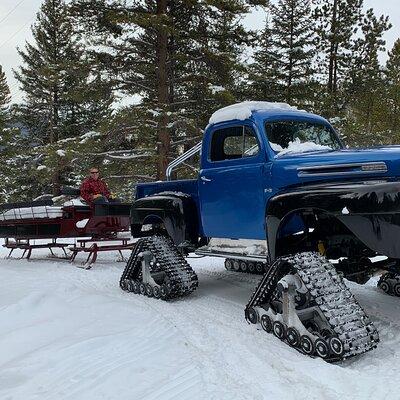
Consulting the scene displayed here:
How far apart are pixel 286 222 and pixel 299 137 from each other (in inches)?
56.2

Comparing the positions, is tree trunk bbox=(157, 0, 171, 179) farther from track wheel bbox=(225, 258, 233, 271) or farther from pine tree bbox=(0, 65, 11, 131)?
pine tree bbox=(0, 65, 11, 131)

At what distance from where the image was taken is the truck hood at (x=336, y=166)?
4.26 meters

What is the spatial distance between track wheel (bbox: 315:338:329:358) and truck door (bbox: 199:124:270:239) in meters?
1.65

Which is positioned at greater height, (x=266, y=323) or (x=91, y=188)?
(x=91, y=188)

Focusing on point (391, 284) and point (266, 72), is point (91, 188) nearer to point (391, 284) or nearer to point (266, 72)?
point (391, 284)

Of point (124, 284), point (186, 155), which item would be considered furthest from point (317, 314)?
point (186, 155)

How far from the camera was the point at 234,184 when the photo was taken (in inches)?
221

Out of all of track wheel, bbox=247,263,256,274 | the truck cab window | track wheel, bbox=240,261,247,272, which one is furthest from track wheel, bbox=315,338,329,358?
track wheel, bbox=240,261,247,272

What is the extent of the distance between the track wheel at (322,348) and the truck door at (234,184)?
64.8 inches

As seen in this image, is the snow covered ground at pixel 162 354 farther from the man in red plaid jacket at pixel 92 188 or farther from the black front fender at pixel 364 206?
the man in red plaid jacket at pixel 92 188

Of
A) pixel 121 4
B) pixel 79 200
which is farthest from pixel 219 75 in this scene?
pixel 79 200

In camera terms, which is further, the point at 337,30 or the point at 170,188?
the point at 337,30

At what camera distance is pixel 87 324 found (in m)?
4.82

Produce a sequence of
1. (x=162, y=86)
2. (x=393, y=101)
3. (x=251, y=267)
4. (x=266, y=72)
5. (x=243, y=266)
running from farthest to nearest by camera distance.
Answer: (x=393, y=101) < (x=266, y=72) < (x=162, y=86) < (x=243, y=266) < (x=251, y=267)
